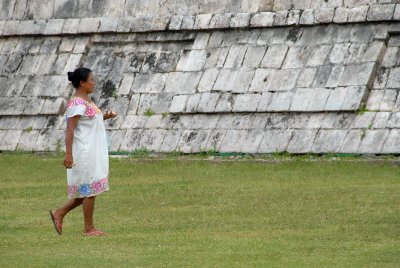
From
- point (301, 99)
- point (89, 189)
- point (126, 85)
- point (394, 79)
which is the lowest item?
point (89, 189)

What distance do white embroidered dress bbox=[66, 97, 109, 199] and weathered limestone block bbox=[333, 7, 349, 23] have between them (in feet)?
28.9

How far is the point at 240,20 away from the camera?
24875 mm

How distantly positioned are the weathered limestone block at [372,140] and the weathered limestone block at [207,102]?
3.07 meters

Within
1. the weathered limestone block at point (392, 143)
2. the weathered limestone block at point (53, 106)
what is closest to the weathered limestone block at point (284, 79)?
the weathered limestone block at point (392, 143)

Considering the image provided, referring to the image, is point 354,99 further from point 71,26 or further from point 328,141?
point 71,26

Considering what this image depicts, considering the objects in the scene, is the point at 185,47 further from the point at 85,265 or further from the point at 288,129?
the point at 85,265

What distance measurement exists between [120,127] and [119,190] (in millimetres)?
5803

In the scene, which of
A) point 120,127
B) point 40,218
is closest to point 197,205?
point 40,218

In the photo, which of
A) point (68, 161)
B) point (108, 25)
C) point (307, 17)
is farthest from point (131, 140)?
point (68, 161)

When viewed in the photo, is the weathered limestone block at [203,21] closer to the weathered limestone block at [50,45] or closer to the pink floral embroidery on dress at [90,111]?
the weathered limestone block at [50,45]

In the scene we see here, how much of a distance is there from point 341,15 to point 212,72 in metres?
2.47

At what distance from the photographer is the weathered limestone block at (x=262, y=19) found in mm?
24438

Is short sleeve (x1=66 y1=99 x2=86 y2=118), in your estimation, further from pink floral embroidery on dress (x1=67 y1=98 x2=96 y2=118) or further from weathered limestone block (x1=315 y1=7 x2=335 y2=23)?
weathered limestone block (x1=315 y1=7 x2=335 y2=23)

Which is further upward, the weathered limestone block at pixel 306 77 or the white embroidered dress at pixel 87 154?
the weathered limestone block at pixel 306 77
